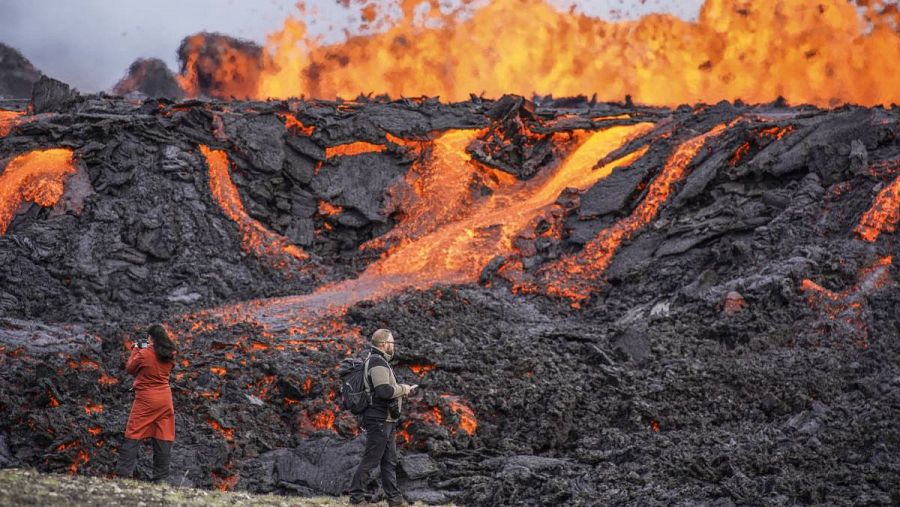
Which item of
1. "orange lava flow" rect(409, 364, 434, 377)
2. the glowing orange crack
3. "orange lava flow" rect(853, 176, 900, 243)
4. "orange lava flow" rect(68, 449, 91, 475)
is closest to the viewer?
"orange lava flow" rect(68, 449, 91, 475)

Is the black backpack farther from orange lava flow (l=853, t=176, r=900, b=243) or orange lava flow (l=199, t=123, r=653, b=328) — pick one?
orange lava flow (l=853, t=176, r=900, b=243)

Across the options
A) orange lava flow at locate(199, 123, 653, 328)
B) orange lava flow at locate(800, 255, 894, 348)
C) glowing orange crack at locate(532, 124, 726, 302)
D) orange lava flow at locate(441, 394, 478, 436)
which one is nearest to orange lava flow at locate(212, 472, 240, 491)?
orange lava flow at locate(441, 394, 478, 436)

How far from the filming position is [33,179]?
78.5 feet

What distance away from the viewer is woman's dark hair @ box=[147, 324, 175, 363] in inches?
416

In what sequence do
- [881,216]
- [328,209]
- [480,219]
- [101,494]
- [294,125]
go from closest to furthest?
[101,494] < [881,216] < [480,219] < [328,209] < [294,125]

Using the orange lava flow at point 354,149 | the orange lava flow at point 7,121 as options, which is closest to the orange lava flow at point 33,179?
the orange lava flow at point 7,121

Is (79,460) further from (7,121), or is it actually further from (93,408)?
(7,121)

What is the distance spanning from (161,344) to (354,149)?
18002mm

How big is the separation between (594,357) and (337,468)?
580cm

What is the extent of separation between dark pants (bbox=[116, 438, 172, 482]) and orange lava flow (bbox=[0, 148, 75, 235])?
49.2 feet

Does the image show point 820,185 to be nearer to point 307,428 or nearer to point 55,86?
point 307,428

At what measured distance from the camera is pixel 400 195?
2756cm

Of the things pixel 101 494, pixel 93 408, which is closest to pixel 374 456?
pixel 101 494

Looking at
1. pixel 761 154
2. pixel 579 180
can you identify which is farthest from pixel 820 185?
pixel 579 180
